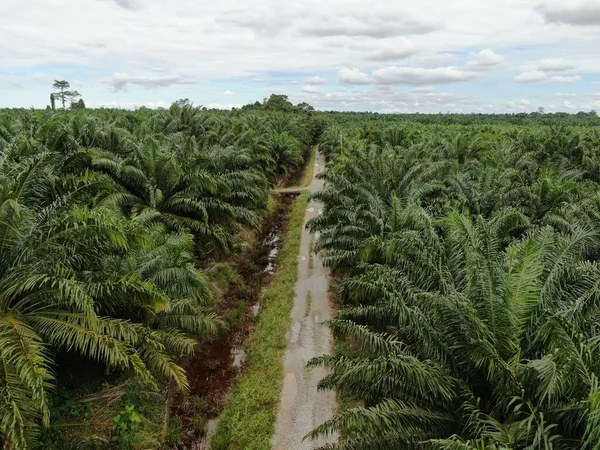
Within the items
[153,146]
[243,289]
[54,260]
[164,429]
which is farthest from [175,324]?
[153,146]

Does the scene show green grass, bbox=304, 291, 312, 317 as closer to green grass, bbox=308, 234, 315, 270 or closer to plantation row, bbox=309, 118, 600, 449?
green grass, bbox=308, 234, 315, 270

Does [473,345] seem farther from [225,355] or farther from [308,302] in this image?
[308,302]

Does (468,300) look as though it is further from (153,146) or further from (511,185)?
(153,146)

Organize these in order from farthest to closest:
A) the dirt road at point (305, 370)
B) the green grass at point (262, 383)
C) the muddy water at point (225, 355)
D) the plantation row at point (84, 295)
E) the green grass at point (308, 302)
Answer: the green grass at point (308, 302) → the muddy water at point (225, 355) → the dirt road at point (305, 370) → the green grass at point (262, 383) → the plantation row at point (84, 295)

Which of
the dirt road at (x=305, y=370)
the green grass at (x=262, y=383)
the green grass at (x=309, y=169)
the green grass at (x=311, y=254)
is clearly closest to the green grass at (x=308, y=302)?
the dirt road at (x=305, y=370)

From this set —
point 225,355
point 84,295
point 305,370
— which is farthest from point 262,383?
point 84,295

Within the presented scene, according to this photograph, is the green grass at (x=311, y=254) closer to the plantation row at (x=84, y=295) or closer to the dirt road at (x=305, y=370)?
the dirt road at (x=305, y=370)

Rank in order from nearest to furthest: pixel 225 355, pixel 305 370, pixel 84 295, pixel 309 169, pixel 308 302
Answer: pixel 84 295 < pixel 305 370 < pixel 225 355 < pixel 308 302 < pixel 309 169

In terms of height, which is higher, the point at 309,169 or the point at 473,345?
the point at 309,169
